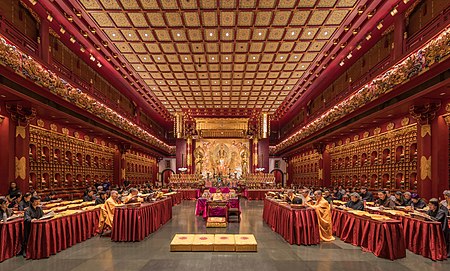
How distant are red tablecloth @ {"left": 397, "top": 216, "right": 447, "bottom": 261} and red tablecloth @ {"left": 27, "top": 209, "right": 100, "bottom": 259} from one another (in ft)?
22.4

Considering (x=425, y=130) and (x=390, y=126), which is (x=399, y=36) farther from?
(x=390, y=126)

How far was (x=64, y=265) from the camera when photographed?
5.29 meters

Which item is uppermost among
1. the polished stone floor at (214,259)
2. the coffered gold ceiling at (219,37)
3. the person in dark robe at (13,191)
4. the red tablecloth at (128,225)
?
the coffered gold ceiling at (219,37)

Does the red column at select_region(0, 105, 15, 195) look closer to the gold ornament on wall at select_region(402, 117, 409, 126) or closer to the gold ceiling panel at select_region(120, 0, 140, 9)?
the gold ceiling panel at select_region(120, 0, 140, 9)

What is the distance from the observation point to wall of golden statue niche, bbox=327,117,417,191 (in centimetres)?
1033

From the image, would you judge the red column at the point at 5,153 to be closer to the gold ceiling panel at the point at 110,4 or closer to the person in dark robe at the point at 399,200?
the gold ceiling panel at the point at 110,4

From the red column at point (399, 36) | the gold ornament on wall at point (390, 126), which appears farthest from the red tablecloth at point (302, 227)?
the gold ornament on wall at point (390, 126)

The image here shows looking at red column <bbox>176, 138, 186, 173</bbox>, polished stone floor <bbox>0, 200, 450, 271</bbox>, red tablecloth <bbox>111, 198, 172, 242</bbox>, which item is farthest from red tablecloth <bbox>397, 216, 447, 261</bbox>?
→ red column <bbox>176, 138, 186, 173</bbox>

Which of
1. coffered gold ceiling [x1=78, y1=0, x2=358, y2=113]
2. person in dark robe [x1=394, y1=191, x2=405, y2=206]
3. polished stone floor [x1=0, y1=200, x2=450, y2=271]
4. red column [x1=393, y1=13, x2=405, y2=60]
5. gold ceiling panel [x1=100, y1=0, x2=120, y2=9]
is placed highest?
gold ceiling panel [x1=100, y1=0, x2=120, y2=9]

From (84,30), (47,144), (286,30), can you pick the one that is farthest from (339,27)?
(47,144)

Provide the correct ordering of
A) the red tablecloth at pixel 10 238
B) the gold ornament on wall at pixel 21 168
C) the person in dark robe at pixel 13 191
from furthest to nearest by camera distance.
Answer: the gold ornament on wall at pixel 21 168, the person in dark robe at pixel 13 191, the red tablecloth at pixel 10 238

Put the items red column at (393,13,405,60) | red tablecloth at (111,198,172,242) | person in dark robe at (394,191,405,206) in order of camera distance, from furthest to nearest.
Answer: red column at (393,13,405,60), person in dark robe at (394,191,405,206), red tablecloth at (111,198,172,242)

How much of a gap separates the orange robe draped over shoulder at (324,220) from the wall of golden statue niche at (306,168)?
12.1 m

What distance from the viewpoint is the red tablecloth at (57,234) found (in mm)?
5598
